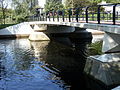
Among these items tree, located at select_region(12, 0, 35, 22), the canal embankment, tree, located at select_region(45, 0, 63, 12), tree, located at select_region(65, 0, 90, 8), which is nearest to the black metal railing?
the canal embankment

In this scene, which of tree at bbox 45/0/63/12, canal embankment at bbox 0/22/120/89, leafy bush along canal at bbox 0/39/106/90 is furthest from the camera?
tree at bbox 45/0/63/12

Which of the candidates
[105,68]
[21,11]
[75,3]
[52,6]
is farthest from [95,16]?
[75,3]

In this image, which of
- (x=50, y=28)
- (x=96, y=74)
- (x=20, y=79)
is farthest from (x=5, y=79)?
(x=50, y=28)

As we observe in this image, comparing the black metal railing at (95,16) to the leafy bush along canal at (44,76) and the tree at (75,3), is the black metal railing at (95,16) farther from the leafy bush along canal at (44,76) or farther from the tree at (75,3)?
the tree at (75,3)

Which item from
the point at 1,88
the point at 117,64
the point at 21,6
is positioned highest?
the point at 21,6

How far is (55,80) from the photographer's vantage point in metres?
13.2

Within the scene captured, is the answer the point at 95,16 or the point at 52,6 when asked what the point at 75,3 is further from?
the point at 95,16

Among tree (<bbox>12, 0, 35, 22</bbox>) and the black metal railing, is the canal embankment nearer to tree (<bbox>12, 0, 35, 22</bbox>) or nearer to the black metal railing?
the black metal railing

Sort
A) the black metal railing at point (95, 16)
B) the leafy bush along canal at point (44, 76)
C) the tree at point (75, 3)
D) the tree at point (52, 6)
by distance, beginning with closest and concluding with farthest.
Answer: the leafy bush along canal at point (44, 76) < the black metal railing at point (95, 16) < the tree at point (52, 6) < the tree at point (75, 3)

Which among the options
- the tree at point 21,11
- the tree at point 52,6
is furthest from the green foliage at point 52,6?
the tree at point 21,11

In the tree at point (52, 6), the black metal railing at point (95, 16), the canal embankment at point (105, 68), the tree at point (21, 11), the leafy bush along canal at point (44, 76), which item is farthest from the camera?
the tree at point (52, 6)

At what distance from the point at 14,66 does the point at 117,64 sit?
8893 millimetres

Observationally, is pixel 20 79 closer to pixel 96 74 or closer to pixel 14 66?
pixel 14 66

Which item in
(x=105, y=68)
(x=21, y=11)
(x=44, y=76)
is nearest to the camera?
(x=105, y=68)
